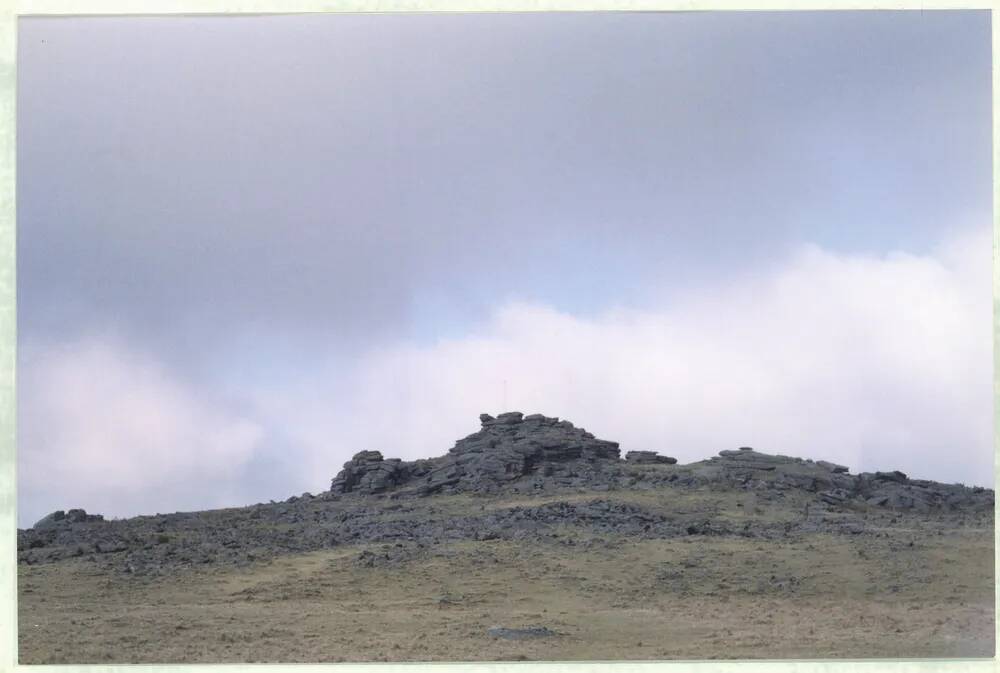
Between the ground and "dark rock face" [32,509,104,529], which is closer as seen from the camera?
the ground

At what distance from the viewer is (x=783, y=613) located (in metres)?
30.3

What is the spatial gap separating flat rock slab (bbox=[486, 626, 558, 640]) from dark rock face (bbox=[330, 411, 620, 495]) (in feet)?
88.1

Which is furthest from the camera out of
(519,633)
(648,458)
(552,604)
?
(648,458)

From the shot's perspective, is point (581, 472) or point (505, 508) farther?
point (581, 472)

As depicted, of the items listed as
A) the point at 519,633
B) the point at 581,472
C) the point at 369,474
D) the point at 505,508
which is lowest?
the point at 519,633

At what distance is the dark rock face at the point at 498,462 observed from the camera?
57312mm

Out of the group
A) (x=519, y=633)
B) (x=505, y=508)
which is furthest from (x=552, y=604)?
(x=505, y=508)

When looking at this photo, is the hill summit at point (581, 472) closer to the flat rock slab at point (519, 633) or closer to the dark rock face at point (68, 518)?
the dark rock face at point (68, 518)

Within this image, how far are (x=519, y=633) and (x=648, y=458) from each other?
37726 mm

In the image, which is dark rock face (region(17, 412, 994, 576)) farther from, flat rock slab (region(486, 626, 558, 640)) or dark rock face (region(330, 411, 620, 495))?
flat rock slab (region(486, 626, 558, 640))

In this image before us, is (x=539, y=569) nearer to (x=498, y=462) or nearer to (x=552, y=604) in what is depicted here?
(x=552, y=604)

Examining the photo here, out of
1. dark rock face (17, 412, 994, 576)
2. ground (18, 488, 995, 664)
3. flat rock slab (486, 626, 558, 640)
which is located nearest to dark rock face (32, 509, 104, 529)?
dark rock face (17, 412, 994, 576)

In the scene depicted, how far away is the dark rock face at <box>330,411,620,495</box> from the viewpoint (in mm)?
A: 57312

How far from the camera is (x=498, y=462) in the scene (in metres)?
58.9
